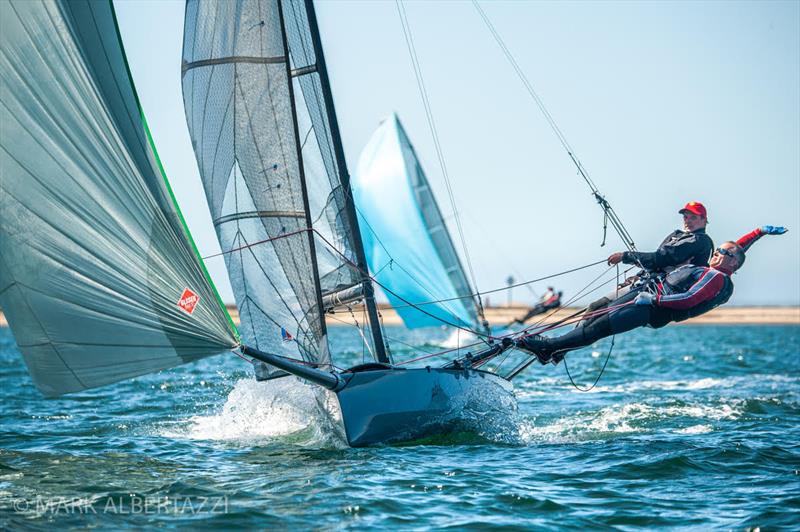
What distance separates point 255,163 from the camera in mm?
9867

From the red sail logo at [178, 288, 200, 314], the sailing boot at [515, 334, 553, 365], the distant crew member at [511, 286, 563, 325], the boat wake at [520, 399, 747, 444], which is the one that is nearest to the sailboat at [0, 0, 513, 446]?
the red sail logo at [178, 288, 200, 314]

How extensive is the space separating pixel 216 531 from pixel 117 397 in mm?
9507

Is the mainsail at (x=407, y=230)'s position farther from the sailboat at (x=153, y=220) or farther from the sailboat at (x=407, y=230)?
the sailboat at (x=153, y=220)

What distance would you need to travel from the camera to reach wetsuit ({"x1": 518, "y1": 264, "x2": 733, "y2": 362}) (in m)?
9.90

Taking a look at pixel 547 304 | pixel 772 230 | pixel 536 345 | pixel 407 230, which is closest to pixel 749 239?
pixel 772 230

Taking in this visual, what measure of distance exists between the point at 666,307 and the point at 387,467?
356 centimetres

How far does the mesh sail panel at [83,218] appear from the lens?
7523 mm

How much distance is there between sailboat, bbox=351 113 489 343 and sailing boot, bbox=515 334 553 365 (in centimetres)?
1208

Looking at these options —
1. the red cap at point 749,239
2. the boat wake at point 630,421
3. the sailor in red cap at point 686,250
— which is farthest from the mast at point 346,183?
the red cap at point 749,239

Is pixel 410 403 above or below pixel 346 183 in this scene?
below

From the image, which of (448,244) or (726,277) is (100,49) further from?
(448,244)

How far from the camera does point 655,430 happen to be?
11500mm

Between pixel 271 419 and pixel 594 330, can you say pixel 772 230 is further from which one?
pixel 271 419

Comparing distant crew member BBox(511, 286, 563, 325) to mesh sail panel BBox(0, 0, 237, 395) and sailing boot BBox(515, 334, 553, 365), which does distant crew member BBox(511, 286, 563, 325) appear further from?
mesh sail panel BBox(0, 0, 237, 395)
